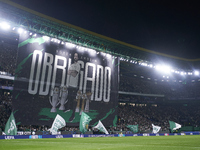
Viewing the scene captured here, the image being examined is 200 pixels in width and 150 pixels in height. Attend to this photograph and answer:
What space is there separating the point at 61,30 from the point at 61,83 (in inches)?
264

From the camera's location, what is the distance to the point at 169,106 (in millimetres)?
54719

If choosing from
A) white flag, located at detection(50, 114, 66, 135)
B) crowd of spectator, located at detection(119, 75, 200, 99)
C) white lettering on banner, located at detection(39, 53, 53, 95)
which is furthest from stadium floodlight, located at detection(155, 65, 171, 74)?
white flag, located at detection(50, 114, 66, 135)

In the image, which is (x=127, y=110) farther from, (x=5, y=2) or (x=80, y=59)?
(x=5, y=2)

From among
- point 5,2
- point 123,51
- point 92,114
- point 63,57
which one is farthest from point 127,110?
point 5,2

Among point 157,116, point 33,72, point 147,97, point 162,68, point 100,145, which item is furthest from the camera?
point 147,97

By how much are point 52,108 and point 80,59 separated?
7485 millimetres

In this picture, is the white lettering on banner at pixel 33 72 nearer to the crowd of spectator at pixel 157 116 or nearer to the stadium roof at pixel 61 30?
the stadium roof at pixel 61 30

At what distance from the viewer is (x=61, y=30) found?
2659cm

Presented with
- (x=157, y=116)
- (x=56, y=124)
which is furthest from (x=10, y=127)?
(x=157, y=116)

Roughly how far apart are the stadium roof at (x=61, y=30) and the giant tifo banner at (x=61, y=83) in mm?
1092

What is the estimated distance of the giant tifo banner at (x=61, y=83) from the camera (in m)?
22.5

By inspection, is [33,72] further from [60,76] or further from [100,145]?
[100,145]

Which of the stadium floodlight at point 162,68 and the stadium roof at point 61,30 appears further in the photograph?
the stadium floodlight at point 162,68

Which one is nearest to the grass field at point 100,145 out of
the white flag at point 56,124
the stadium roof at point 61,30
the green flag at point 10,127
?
the green flag at point 10,127
